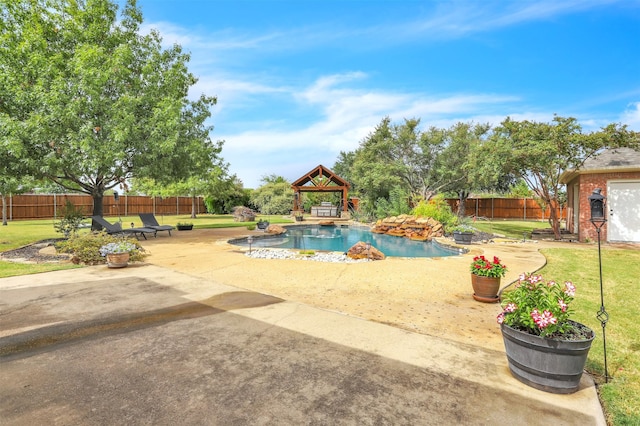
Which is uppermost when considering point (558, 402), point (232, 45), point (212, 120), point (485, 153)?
point (232, 45)

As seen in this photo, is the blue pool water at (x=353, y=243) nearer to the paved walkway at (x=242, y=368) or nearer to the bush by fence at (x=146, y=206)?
the paved walkway at (x=242, y=368)

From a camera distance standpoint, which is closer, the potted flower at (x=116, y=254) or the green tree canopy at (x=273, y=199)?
the potted flower at (x=116, y=254)

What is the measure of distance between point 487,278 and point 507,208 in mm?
24509

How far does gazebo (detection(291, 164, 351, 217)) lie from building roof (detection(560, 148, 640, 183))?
15.0 meters

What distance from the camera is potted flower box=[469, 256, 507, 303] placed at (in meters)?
4.69

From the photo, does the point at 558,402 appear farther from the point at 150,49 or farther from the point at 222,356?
the point at 150,49

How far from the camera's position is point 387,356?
3018mm

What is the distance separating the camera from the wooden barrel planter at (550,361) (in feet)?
7.82

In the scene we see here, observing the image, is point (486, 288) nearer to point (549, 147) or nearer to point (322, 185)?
point (549, 147)

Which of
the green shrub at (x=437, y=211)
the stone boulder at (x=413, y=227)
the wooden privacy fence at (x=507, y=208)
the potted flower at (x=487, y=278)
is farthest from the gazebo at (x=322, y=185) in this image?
the potted flower at (x=487, y=278)

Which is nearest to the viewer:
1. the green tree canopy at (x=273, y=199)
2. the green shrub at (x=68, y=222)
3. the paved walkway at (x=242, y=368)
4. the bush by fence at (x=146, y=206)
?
the paved walkway at (x=242, y=368)

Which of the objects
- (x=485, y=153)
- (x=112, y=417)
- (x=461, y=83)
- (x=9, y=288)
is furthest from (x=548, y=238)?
(x=9, y=288)

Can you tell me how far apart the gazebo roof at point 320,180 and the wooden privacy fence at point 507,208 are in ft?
33.0

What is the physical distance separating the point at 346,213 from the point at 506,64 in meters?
13.6
